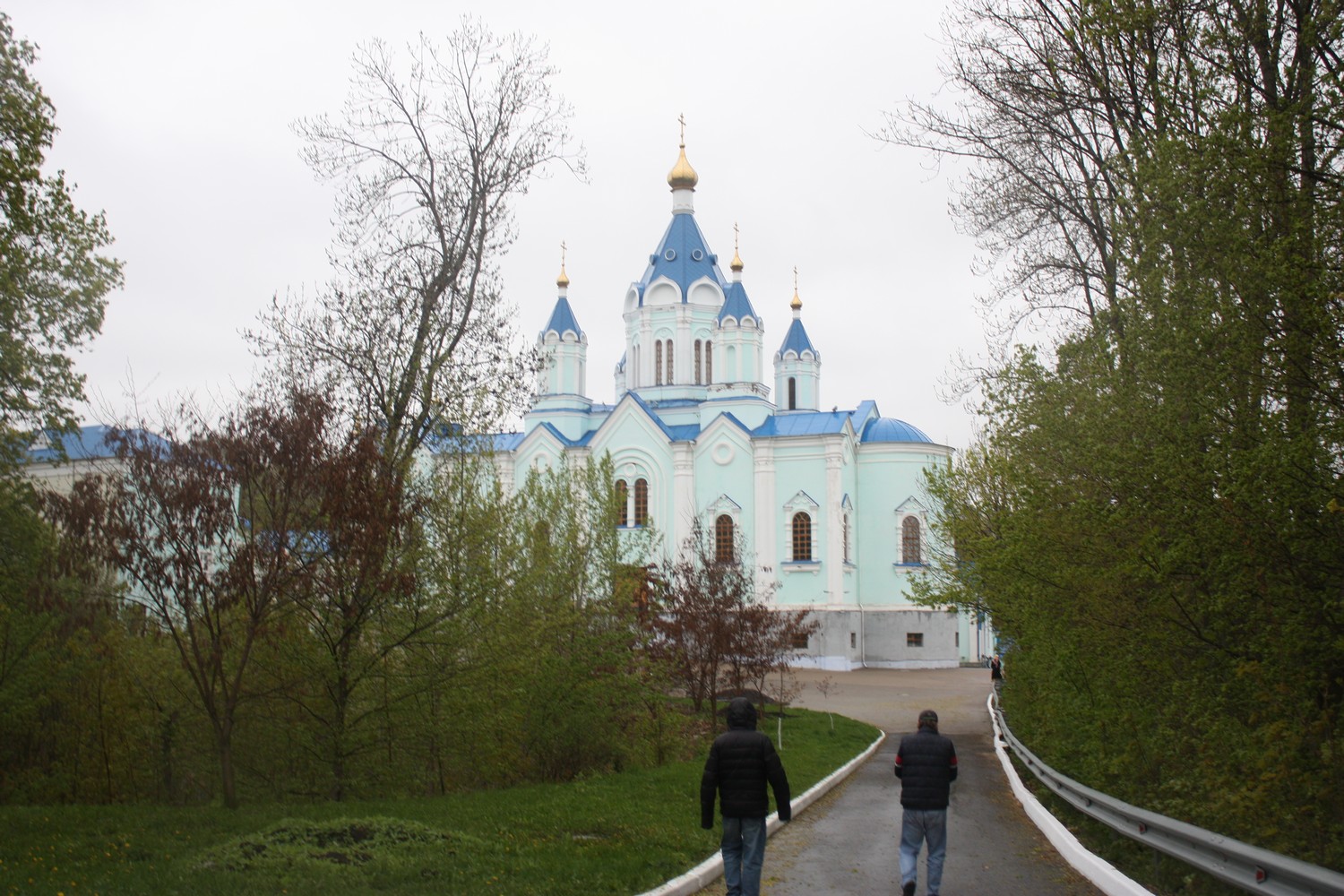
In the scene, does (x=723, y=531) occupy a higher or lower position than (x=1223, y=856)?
higher

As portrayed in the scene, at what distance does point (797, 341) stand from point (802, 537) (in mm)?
10064

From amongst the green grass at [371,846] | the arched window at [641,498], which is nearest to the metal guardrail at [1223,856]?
the green grass at [371,846]

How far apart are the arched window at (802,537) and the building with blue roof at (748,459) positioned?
0.05 metres

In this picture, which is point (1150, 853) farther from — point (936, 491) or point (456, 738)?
point (936, 491)

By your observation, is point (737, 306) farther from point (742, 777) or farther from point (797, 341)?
point (742, 777)

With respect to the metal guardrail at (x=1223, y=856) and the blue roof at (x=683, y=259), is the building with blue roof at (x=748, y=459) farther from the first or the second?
the metal guardrail at (x=1223, y=856)

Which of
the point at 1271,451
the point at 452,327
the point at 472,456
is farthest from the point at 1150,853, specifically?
the point at 452,327

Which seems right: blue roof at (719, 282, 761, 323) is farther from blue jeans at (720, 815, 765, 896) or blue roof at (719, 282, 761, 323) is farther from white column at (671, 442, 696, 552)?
blue jeans at (720, 815, 765, 896)

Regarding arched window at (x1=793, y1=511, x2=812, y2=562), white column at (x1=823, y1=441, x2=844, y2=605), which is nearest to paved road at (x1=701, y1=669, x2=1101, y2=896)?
white column at (x1=823, y1=441, x2=844, y2=605)

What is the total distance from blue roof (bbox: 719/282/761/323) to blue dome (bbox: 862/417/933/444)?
20.5 feet

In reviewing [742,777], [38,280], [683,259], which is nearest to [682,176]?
[683,259]

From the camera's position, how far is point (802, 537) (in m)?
44.8

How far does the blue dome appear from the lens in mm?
46438

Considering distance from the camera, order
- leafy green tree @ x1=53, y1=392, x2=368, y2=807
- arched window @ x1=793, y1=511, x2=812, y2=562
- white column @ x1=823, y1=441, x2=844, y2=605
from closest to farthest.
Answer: leafy green tree @ x1=53, y1=392, x2=368, y2=807
white column @ x1=823, y1=441, x2=844, y2=605
arched window @ x1=793, y1=511, x2=812, y2=562
